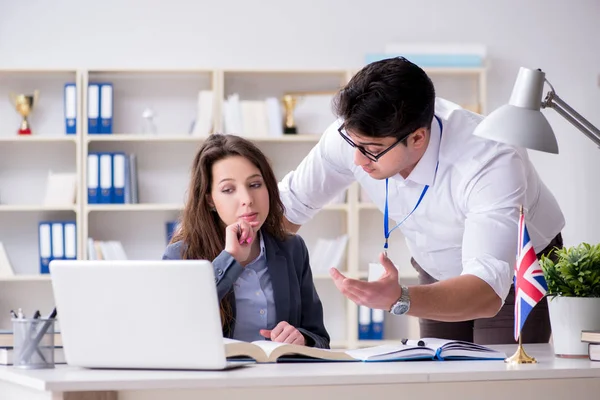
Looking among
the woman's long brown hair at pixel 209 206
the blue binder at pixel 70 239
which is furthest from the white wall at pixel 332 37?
the woman's long brown hair at pixel 209 206

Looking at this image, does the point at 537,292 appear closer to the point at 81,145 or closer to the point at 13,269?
the point at 81,145

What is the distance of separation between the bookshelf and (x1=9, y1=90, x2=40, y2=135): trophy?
0.09 meters

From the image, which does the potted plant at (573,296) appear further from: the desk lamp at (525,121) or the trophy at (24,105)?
the trophy at (24,105)

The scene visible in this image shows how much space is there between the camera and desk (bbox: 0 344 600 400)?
1237 mm

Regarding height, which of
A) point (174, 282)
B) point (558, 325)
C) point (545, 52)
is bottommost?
point (558, 325)

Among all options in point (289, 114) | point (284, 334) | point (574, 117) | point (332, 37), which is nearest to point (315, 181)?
point (284, 334)

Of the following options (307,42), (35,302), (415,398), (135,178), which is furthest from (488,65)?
(415,398)

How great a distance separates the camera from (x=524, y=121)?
1.61 m

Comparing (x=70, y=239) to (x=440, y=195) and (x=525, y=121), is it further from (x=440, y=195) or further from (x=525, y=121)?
(x=525, y=121)

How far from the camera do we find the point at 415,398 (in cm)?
134

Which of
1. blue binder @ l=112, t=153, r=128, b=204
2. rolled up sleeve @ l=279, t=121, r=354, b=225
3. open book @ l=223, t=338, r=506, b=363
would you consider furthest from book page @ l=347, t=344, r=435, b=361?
blue binder @ l=112, t=153, r=128, b=204

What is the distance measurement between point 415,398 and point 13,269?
3697 mm

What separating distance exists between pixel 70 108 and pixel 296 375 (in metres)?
3.49

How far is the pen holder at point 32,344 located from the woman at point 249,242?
566 millimetres
